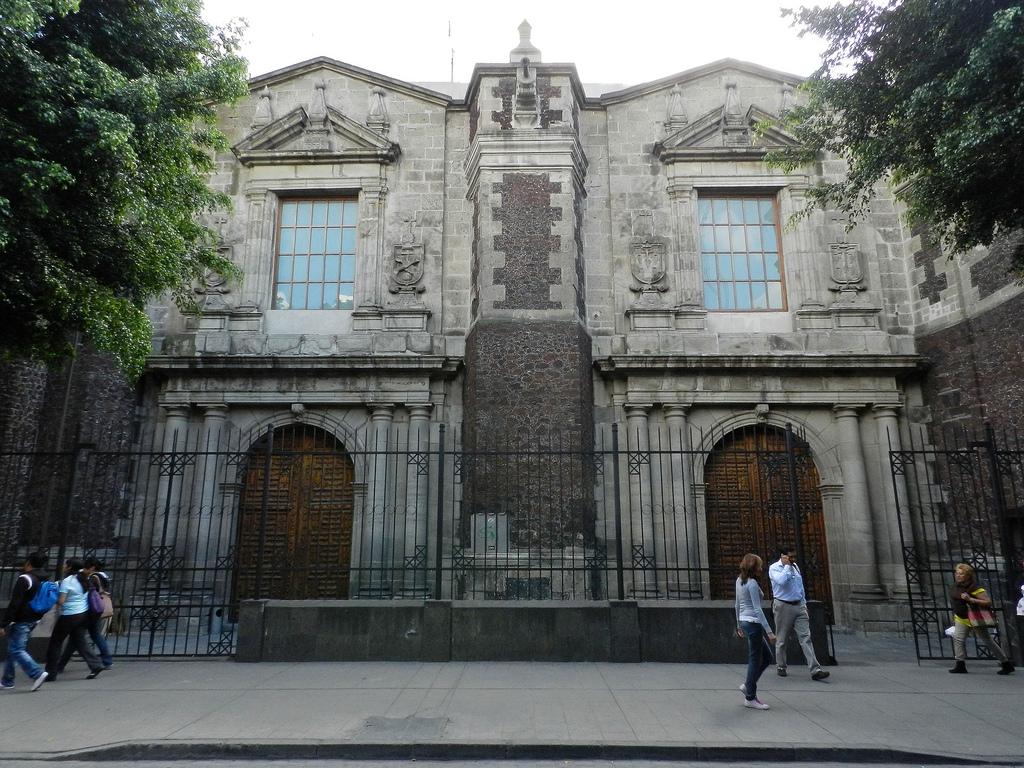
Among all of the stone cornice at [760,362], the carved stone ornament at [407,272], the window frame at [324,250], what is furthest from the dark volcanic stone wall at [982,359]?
the window frame at [324,250]

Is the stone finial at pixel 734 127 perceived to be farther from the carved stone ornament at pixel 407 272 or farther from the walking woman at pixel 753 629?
the walking woman at pixel 753 629

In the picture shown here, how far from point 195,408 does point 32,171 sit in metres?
6.21

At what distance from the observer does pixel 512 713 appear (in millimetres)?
6594

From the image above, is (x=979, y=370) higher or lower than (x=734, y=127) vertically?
lower

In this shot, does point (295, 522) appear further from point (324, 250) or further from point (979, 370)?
point (979, 370)

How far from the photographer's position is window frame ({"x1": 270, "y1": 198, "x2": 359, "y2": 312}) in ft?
47.9

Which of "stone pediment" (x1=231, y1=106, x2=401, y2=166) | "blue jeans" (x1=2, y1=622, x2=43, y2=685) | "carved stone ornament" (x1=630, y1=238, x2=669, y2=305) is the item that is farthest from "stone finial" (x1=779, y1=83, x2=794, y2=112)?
"blue jeans" (x1=2, y1=622, x2=43, y2=685)

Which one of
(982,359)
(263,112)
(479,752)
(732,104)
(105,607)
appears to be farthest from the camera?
(263,112)

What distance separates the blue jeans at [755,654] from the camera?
267 inches

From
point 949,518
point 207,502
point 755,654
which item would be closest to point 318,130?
point 207,502

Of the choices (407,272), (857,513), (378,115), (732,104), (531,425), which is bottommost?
(857,513)

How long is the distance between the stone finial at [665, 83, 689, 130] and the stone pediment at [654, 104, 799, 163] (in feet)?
0.66

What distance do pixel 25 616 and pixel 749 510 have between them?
1073cm

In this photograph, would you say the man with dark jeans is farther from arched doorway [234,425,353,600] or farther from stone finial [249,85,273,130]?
stone finial [249,85,273,130]
